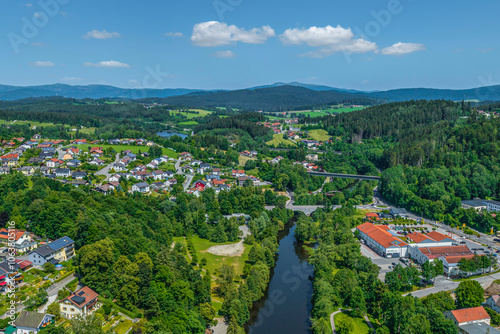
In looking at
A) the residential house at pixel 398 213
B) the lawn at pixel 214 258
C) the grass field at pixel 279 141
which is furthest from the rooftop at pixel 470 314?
the grass field at pixel 279 141

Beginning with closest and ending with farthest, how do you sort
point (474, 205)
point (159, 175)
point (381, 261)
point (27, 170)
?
point (381, 261) < point (474, 205) < point (27, 170) < point (159, 175)

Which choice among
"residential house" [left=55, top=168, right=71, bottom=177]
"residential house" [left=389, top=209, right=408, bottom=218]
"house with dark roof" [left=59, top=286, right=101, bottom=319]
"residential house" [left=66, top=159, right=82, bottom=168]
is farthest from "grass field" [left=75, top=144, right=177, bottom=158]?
"house with dark roof" [left=59, top=286, right=101, bottom=319]

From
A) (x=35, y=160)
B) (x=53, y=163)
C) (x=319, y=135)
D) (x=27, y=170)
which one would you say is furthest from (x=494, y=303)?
(x=319, y=135)

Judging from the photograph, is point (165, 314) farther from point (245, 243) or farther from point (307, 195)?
point (307, 195)

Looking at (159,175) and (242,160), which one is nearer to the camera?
(159,175)

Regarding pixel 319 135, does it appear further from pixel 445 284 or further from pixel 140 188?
pixel 445 284

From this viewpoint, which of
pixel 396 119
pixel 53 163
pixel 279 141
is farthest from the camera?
pixel 279 141

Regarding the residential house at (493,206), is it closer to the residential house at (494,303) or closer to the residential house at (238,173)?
the residential house at (494,303)
